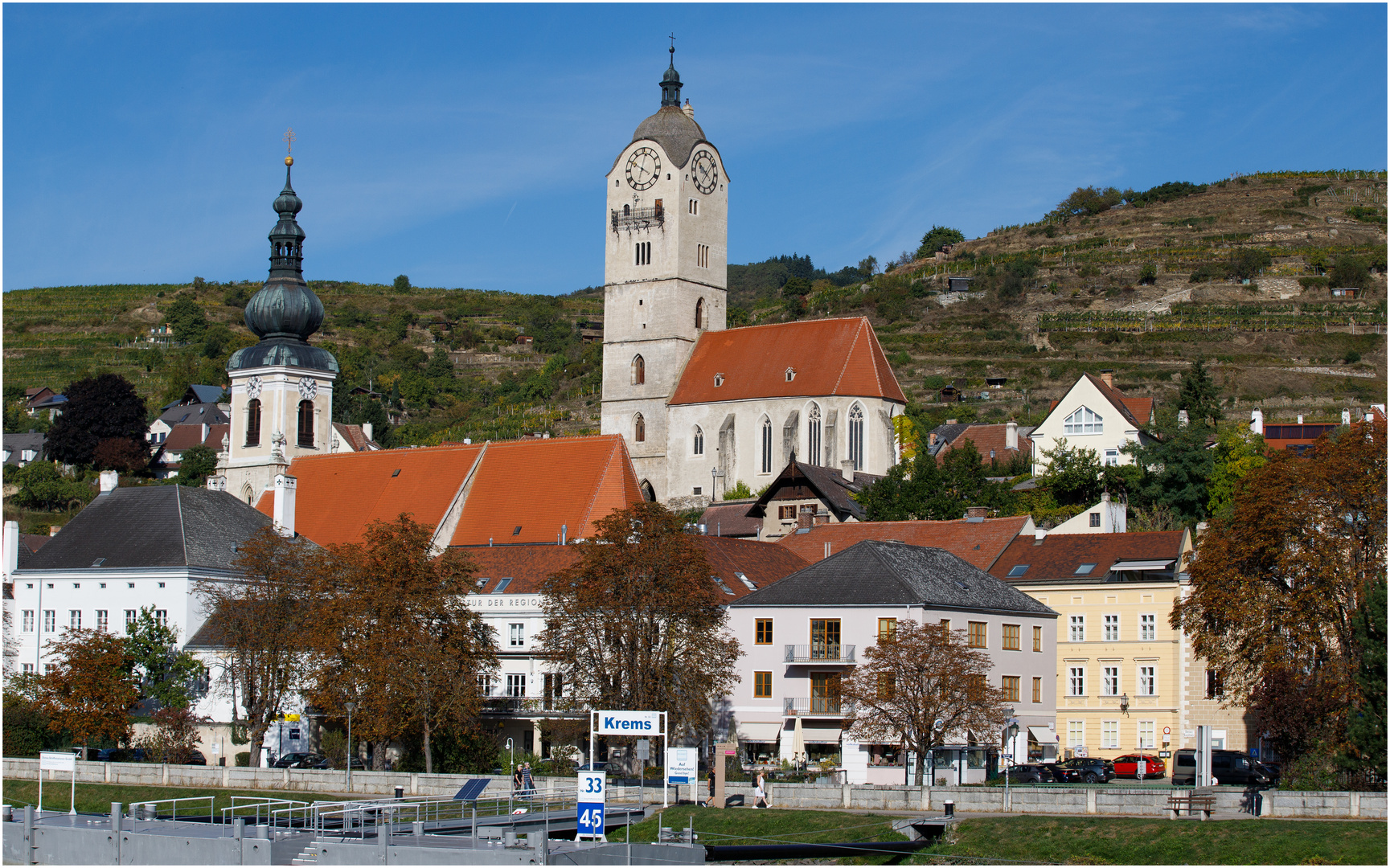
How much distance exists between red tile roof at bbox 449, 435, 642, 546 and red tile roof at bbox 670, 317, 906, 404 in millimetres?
20027

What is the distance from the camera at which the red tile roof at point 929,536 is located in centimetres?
6041

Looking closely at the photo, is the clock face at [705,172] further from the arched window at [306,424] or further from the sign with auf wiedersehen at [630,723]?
the sign with auf wiedersehen at [630,723]

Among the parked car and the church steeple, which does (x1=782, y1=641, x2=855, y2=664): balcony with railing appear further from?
the church steeple

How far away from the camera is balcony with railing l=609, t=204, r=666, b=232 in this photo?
323ft

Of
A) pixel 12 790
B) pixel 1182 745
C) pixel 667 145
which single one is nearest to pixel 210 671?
pixel 12 790

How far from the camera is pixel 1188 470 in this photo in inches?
2697

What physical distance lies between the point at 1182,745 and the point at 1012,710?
622 cm

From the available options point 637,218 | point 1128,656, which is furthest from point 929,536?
point 637,218

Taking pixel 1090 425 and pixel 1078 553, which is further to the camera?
pixel 1090 425

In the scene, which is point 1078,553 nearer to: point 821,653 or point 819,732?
point 821,653

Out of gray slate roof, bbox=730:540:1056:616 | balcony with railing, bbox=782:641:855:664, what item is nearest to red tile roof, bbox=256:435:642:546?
gray slate roof, bbox=730:540:1056:616

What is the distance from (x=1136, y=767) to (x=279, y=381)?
43.5 metres

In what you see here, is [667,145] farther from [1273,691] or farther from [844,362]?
[1273,691]

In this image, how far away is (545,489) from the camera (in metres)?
70.3
